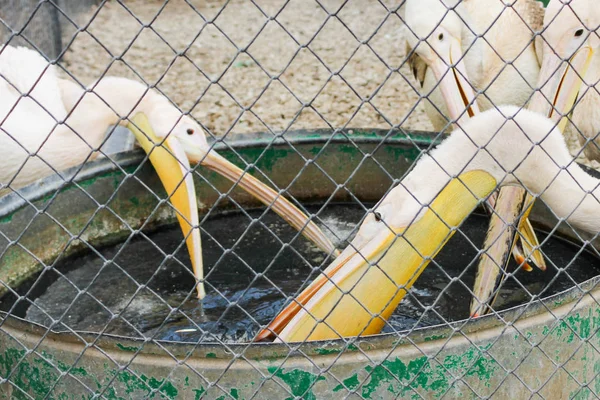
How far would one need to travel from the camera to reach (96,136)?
3576 millimetres

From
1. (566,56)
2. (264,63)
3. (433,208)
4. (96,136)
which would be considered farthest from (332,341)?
(264,63)

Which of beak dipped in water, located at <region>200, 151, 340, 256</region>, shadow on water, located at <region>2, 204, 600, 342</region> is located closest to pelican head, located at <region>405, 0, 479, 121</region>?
shadow on water, located at <region>2, 204, 600, 342</region>

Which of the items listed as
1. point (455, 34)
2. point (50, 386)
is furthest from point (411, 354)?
point (455, 34)

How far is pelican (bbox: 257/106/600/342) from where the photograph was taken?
2.38 metres

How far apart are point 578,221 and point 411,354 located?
73 centimetres

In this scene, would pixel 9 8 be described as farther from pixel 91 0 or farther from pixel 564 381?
pixel 564 381

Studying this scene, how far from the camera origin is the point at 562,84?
10.2 feet

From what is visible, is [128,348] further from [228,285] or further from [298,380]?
[228,285]

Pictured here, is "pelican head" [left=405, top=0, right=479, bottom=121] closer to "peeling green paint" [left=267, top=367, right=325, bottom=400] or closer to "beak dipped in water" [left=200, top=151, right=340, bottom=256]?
"beak dipped in water" [left=200, top=151, right=340, bottom=256]

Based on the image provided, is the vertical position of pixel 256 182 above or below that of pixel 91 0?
above

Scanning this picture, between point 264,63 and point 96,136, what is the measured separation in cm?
257

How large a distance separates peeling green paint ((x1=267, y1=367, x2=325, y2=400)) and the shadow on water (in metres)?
0.55

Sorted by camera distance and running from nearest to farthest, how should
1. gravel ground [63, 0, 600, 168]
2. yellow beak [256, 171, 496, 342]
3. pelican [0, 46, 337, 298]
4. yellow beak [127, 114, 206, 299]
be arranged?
yellow beak [256, 171, 496, 342] < yellow beak [127, 114, 206, 299] < pelican [0, 46, 337, 298] < gravel ground [63, 0, 600, 168]

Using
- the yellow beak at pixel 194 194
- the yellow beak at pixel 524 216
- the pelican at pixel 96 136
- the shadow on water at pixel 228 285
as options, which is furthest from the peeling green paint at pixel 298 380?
the pelican at pixel 96 136
